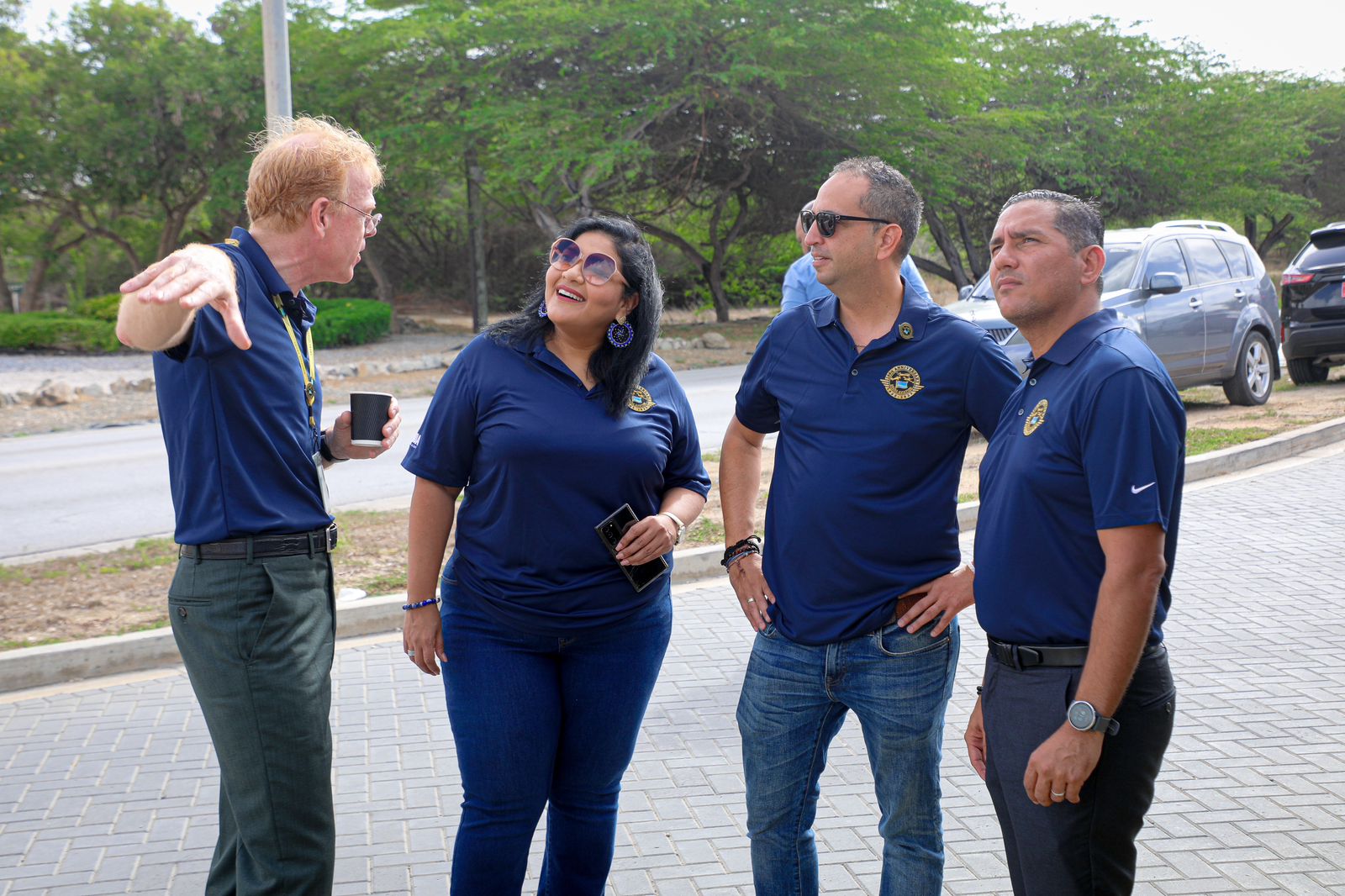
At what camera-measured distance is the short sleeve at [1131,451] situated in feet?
7.65

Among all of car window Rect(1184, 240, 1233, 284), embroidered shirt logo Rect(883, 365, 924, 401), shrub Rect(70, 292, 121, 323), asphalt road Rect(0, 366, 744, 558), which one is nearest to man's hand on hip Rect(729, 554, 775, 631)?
embroidered shirt logo Rect(883, 365, 924, 401)

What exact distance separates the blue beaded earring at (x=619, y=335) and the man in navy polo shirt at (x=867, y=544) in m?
0.43

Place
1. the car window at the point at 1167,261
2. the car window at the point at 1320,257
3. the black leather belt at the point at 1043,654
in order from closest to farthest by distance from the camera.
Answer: the black leather belt at the point at 1043,654, the car window at the point at 1167,261, the car window at the point at 1320,257

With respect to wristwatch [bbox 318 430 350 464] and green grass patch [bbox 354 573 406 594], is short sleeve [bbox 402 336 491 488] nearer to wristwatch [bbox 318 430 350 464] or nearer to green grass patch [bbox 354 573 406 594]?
wristwatch [bbox 318 430 350 464]

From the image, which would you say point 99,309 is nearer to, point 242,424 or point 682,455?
point 682,455

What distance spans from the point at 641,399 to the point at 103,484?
9535 mm

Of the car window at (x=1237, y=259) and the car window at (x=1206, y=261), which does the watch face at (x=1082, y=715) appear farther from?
the car window at (x=1237, y=259)

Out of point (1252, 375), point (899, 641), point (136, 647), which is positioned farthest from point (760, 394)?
point (1252, 375)

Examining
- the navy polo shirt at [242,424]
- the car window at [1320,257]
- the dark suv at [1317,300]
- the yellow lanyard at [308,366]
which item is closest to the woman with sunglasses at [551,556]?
the yellow lanyard at [308,366]

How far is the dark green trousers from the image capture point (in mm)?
2729

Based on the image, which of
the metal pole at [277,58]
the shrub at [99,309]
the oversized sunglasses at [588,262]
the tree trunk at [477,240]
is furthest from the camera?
the tree trunk at [477,240]

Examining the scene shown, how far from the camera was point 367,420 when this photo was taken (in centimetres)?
330

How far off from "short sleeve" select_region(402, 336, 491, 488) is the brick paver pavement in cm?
146

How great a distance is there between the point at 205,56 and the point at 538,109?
9.82 meters
